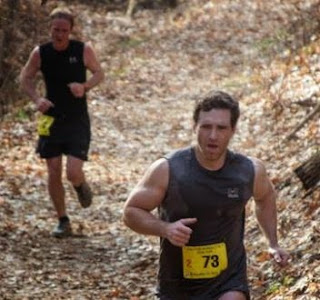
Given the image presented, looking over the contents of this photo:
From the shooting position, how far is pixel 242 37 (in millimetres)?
22625

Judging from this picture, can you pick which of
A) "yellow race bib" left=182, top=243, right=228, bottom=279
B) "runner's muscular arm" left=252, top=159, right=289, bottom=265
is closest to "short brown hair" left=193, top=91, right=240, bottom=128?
"runner's muscular arm" left=252, top=159, right=289, bottom=265

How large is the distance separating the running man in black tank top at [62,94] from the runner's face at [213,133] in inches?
159

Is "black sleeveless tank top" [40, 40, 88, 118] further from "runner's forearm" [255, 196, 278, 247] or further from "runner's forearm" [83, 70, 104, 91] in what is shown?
"runner's forearm" [255, 196, 278, 247]

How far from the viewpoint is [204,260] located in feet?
15.3

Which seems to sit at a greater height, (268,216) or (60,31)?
(60,31)

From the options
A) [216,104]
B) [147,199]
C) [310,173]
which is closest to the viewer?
[147,199]

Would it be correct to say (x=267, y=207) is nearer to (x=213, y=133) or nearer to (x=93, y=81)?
(x=213, y=133)

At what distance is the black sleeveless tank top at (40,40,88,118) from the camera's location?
8.68m

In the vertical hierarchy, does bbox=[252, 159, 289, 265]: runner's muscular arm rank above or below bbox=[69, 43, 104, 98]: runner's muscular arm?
below

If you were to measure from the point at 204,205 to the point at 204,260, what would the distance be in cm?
29

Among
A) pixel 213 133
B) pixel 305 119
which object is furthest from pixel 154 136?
pixel 213 133

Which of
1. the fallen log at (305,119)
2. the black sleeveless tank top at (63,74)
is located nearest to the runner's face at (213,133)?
the black sleeveless tank top at (63,74)

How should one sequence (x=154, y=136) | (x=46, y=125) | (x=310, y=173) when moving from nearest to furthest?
(x=310, y=173) → (x=46, y=125) → (x=154, y=136)

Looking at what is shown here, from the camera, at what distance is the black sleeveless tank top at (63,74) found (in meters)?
8.68
